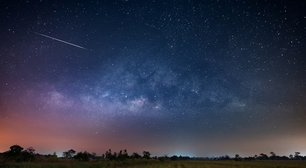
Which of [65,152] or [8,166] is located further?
[65,152]

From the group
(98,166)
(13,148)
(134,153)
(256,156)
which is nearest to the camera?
(13,148)

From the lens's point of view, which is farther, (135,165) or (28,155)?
(135,165)

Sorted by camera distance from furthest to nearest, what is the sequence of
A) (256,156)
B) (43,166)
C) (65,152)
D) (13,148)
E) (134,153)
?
(256,156), (134,153), (65,152), (13,148), (43,166)

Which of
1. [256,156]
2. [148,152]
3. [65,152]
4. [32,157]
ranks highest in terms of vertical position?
[32,157]

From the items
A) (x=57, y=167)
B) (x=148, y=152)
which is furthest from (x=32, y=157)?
(x=148, y=152)

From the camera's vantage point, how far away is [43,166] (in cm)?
1934

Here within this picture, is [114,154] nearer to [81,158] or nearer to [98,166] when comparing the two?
[81,158]

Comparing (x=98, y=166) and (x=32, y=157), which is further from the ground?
(x=32, y=157)

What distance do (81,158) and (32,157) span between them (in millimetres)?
15102

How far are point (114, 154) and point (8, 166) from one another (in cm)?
4988

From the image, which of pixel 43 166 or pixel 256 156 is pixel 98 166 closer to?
pixel 43 166

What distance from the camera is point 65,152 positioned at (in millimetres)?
61438

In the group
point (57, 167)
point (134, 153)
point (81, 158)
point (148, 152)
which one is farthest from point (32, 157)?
point (148, 152)

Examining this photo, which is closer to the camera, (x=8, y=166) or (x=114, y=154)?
(x=8, y=166)
